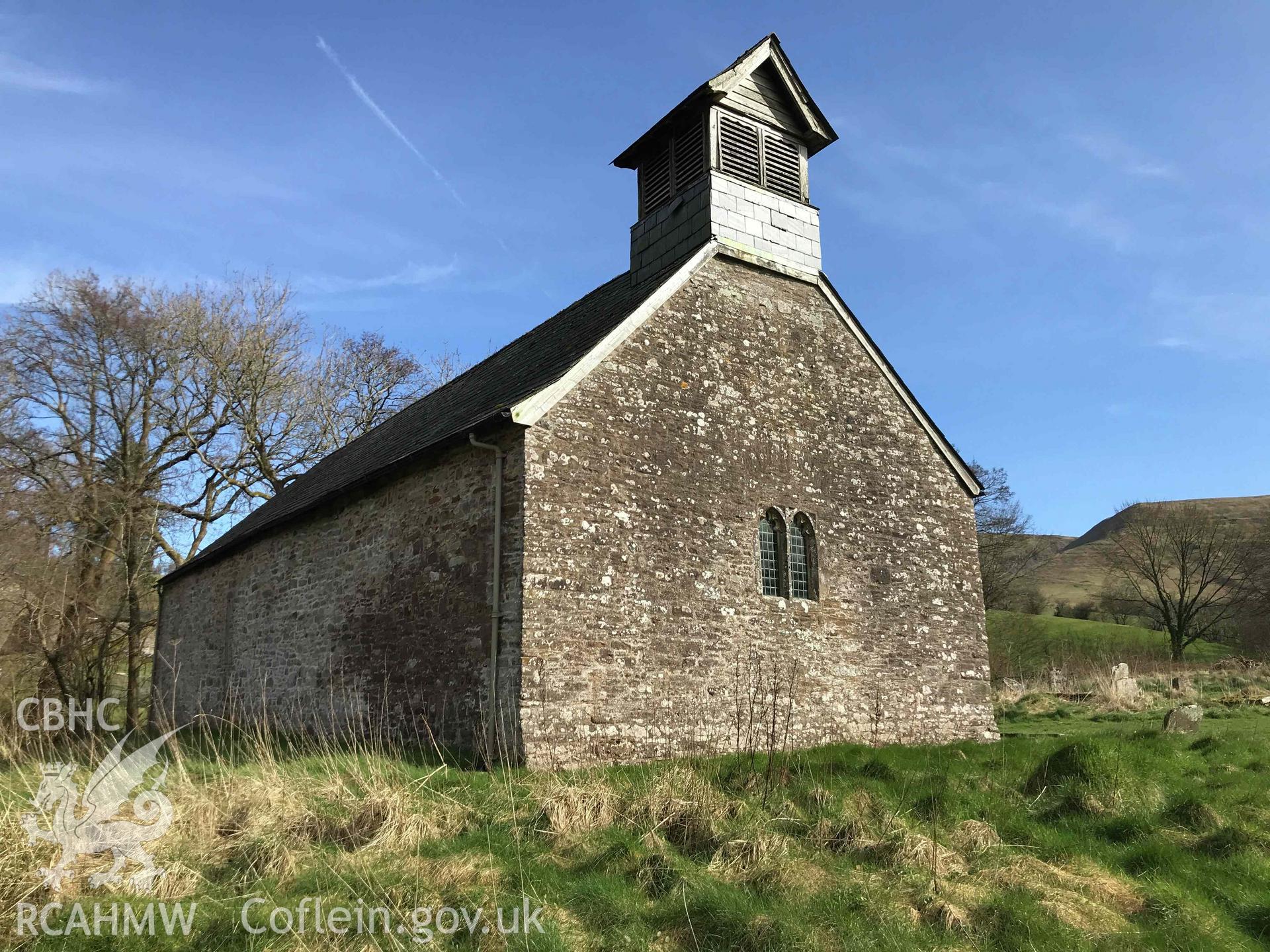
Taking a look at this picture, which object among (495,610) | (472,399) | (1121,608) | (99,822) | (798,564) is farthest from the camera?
(1121,608)

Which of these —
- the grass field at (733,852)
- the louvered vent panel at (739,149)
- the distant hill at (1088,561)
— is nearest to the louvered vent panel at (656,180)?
the louvered vent panel at (739,149)

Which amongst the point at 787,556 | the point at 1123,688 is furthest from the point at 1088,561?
the point at 787,556

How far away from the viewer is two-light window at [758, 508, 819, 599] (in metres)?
12.5

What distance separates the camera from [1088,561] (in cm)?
8362

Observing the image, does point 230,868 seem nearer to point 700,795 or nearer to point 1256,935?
point 700,795

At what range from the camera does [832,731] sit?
12305mm

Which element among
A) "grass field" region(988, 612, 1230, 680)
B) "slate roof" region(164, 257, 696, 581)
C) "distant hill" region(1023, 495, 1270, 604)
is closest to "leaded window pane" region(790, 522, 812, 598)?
"slate roof" region(164, 257, 696, 581)

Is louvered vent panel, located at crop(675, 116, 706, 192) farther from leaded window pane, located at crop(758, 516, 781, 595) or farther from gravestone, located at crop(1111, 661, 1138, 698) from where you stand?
gravestone, located at crop(1111, 661, 1138, 698)

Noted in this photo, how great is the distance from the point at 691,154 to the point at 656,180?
0.97 m

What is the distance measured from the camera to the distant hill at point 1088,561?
5141 centimetres

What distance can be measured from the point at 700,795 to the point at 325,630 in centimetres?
811

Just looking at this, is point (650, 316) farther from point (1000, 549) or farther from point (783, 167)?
point (1000, 549)

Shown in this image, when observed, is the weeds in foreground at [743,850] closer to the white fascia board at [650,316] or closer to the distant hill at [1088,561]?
the white fascia board at [650,316]

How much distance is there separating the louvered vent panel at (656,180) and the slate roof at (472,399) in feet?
4.63
